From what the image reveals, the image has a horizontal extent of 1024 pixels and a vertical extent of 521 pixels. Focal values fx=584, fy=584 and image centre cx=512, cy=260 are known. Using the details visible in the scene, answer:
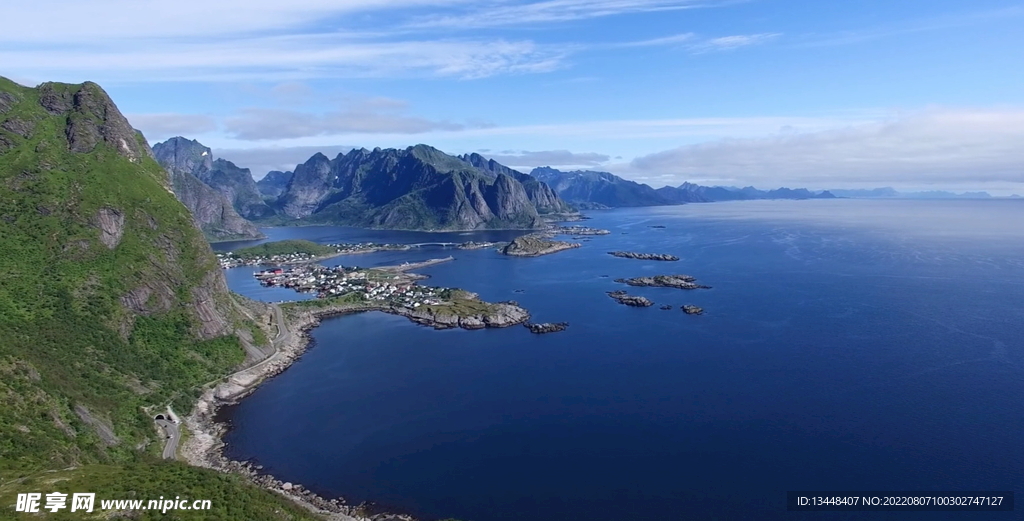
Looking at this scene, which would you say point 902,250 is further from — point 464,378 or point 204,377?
point 204,377

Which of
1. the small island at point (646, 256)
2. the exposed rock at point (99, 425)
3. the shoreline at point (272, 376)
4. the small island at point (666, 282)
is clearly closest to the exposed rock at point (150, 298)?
the shoreline at point (272, 376)

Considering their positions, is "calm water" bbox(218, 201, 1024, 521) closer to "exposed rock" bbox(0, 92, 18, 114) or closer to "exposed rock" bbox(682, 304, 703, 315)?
"exposed rock" bbox(682, 304, 703, 315)

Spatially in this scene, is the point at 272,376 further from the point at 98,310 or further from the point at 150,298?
the point at 98,310

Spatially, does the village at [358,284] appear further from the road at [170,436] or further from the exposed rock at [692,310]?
the road at [170,436]

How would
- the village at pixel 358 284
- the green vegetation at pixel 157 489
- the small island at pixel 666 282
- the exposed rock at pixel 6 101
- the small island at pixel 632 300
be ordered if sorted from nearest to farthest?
the green vegetation at pixel 157 489, the exposed rock at pixel 6 101, the small island at pixel 632 300, the village at pixel 358 284, the small island at pixel 666 282

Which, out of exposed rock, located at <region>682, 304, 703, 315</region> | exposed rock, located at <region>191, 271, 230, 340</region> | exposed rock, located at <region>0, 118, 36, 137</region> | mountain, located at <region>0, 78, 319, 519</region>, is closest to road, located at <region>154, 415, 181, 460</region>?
mountain, located at <region>0, 78, 319, 519</region>

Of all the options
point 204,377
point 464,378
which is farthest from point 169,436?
point 464,378
